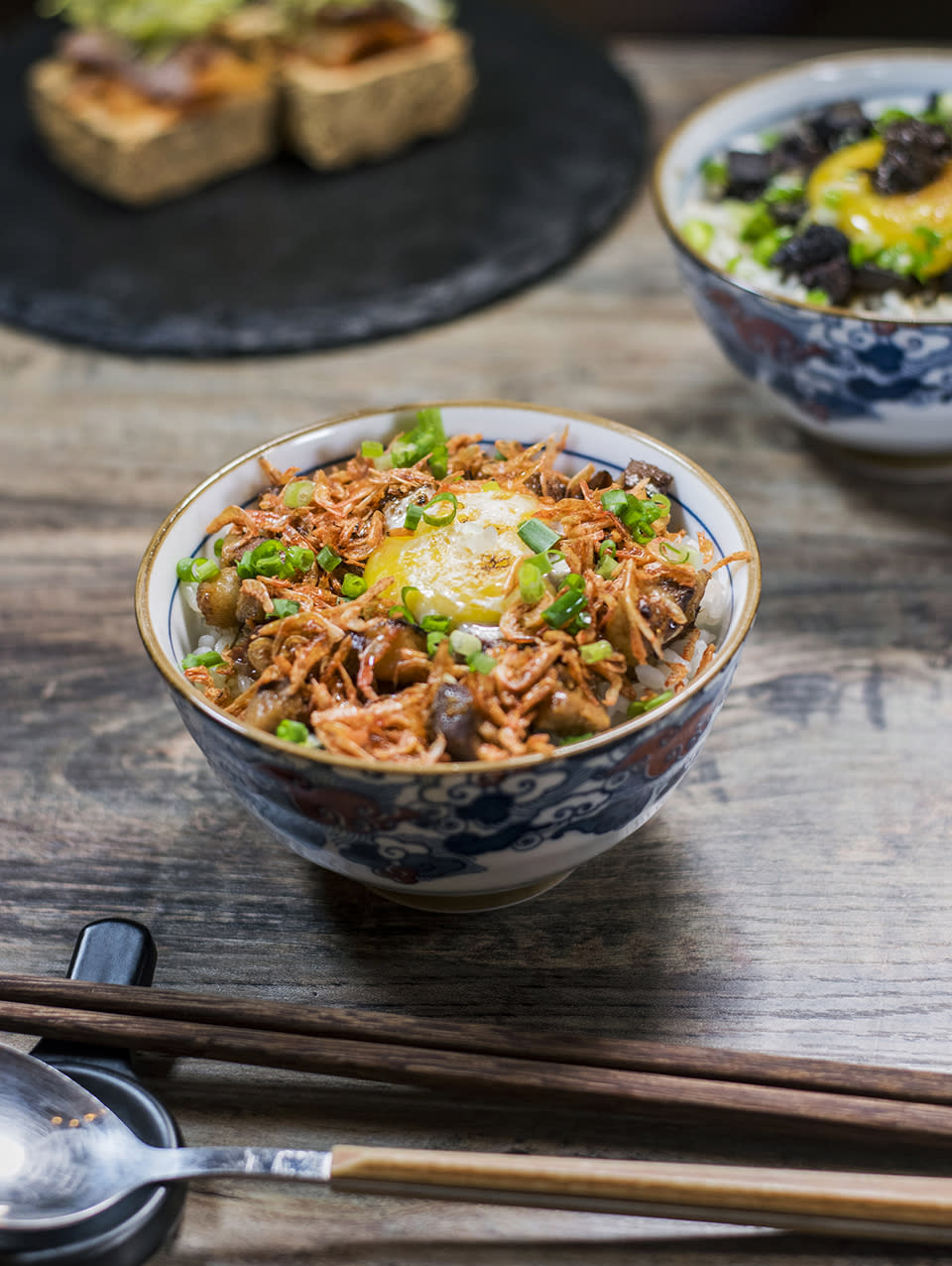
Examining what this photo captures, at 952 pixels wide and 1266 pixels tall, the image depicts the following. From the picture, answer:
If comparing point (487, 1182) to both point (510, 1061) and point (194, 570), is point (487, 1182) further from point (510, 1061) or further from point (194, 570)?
point (194, 570)

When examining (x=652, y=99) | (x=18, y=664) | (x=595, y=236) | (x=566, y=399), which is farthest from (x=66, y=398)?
(x=652, y=99)

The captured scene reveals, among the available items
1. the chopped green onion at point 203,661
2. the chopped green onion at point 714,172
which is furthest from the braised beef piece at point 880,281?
the chopped green onion at point 203,661

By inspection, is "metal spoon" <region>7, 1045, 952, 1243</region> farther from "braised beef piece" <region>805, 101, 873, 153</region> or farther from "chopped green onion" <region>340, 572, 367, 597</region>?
"braised beef piece" <region>805, 101, 873, 153</region>

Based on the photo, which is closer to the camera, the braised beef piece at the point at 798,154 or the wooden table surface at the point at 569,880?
the wooden table surface at the point at 569,880

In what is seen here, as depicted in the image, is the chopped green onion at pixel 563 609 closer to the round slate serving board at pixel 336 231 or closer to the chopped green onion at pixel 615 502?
the chopped green onion at pixel 615 502

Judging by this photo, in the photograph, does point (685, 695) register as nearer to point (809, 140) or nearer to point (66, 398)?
point (809, 140)

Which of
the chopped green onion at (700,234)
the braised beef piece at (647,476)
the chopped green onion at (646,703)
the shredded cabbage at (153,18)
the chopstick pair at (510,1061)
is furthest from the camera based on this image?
the shredded cabbage at (153,18)
